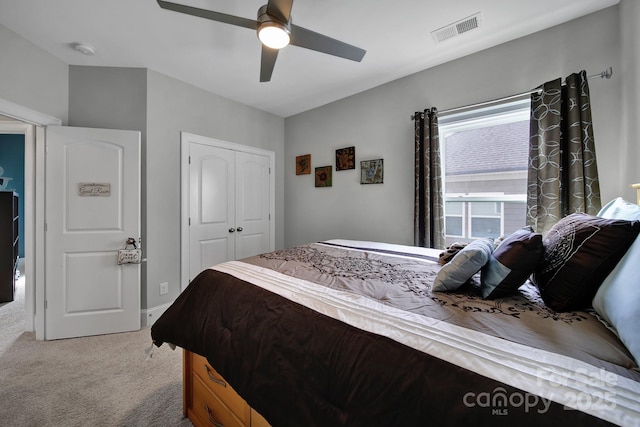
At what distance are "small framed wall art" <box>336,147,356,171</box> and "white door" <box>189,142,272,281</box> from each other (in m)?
1.13

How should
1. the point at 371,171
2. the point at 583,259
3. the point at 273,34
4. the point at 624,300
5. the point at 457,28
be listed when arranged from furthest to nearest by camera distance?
the point at 371,171, the point at 457,28, the point at 273,34, the point at 583,259, the point at 624,300

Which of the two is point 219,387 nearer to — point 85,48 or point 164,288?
point 164,288

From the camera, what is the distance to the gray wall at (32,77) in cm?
210

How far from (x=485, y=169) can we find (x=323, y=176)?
1937mm

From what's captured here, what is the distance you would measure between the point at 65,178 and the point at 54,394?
5.85 feet

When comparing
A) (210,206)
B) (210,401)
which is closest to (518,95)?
(210,401)

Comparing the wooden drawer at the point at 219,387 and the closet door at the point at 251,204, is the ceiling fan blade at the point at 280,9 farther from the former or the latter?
the closet door at the point at 251,204

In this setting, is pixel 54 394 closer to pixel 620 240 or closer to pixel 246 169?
pixel 246 169

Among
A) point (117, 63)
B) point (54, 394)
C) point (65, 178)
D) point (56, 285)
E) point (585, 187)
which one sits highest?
point (117, 63)

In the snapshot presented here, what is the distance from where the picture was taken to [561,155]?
2010mm

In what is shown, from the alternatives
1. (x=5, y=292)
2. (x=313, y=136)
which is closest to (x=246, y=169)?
(x=313, y=136)

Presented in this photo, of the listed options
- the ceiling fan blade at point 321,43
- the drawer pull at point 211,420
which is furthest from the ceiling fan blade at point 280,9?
the drawer pull at point 211,420

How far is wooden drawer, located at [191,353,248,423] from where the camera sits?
1177 millimetres

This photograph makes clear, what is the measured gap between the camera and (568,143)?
6.52 feet
